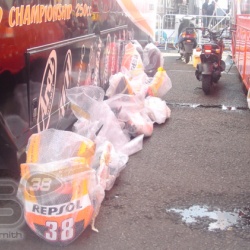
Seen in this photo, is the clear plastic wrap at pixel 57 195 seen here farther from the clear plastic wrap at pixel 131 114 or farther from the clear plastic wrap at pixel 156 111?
the clear plastic wrap at pixel 156 111

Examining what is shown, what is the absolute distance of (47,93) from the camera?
354 centimetres

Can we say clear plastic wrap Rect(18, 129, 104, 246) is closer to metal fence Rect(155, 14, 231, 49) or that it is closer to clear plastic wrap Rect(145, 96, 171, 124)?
clear plastic wrap Rect(145, 96, 171, 124)

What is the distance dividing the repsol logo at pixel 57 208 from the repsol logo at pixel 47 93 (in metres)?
0.81

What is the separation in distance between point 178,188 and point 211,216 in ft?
1.75

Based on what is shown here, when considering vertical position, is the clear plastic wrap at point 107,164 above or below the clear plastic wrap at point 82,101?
below

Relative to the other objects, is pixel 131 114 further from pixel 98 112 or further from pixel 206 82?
pixel 206 82

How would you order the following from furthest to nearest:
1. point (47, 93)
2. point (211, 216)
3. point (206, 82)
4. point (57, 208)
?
point (206, 82)
point (47, 93)
point (211, 216)
point (57, 208)

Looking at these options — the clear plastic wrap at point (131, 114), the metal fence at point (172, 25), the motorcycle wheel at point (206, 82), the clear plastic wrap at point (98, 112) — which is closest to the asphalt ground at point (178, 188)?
the clear plastic wrap at point (131, 114)

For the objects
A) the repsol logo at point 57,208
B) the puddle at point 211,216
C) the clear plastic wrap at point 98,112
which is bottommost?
the puddle at point 211,216

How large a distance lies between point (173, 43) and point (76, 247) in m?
13.8

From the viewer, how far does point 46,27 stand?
3.36 metres

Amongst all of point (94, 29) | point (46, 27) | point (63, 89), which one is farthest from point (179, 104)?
point (46, 27)

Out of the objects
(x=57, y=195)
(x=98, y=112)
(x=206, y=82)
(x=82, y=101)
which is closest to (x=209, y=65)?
(x=206, y=82)

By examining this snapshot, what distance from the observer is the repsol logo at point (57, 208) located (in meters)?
2.71
